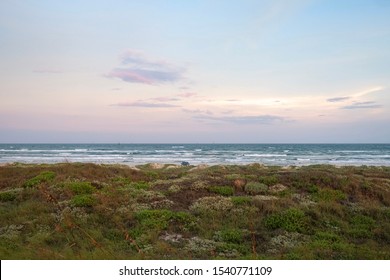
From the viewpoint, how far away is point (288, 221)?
11672mm

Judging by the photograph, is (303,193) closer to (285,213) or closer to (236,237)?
(285,213)

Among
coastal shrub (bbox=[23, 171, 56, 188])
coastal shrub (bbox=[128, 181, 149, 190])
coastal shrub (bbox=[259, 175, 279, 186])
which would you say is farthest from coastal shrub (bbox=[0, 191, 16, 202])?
coastal shrub (bbox=[259, 175, 279, 186])

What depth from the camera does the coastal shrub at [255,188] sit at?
52.7ft

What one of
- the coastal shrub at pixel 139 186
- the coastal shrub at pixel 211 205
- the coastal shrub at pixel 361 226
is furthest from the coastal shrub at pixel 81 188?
the coastal shrub at pixel 361 226

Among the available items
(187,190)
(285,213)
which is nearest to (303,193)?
(285,213)

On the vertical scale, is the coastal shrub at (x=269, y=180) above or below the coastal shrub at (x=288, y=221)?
above

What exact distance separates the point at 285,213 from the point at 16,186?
45.5ft

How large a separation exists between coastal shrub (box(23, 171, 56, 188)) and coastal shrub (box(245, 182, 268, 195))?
10.5 meters

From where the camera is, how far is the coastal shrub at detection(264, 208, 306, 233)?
11.3 metres

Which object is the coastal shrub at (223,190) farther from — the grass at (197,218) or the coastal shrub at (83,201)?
the coastal shrub at (83,201)

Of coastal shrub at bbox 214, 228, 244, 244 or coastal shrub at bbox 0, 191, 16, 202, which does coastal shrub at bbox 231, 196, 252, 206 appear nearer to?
coastal shrub at bbox 214, 228, 244, 244

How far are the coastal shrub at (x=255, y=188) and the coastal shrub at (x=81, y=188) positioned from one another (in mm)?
7494

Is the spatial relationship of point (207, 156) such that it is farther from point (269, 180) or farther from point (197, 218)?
point (197, 218)

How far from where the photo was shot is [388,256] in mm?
8578
